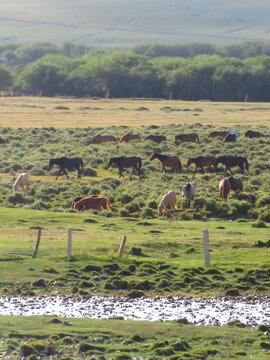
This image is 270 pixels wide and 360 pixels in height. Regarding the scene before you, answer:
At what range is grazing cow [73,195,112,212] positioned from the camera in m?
36.8

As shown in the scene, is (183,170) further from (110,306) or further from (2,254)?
(110,306)

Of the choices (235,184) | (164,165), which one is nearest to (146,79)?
(164,165)

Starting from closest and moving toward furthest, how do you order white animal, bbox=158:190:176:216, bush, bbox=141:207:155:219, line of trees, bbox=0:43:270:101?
white animal, bbox=158:190:176:216, bush, bbox=141:207:155:219, line of trees, bbox=0:43:270:101

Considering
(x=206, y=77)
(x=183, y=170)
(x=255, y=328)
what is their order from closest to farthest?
1. (x=255, y=328)
2. (x=183, y=170)
3. (x=206, y=77)

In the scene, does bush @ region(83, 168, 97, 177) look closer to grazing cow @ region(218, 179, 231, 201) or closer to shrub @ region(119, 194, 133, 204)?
shrub @ region(119, 194, 133, 204)

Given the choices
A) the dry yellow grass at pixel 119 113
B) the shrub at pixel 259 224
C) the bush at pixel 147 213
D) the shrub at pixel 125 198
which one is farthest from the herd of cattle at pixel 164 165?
the dry yellow grass at pixel 119 113

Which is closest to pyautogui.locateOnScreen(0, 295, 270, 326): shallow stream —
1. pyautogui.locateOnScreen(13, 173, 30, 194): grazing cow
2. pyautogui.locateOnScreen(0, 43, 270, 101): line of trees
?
pyautogui.locateOnScreen(13, 173, 30, 194): grazing cow

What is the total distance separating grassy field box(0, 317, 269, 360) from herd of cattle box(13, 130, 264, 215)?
16407mm

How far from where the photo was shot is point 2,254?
2709 centimetres

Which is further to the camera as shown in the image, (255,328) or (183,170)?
(183,170)

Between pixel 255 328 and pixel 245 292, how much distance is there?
394cm

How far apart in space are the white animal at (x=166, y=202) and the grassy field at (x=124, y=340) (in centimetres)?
1587

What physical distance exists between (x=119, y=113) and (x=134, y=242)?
65.7 m

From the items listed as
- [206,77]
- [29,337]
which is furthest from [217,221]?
[206,77]
